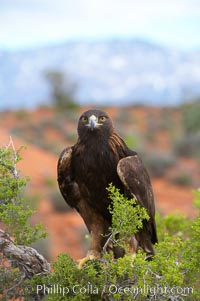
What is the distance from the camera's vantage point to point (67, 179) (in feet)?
21.6

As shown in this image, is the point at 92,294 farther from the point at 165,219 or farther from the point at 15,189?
the point at 165,219

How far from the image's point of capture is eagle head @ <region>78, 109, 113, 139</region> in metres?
6.27

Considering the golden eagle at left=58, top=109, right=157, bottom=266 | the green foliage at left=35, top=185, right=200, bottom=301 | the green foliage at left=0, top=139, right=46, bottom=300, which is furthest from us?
the golden eagle at left=58, top=109, right=157, bottom=266

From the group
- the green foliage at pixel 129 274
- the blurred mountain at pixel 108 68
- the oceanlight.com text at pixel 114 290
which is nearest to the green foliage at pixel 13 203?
the green foliage at pixel 129 274

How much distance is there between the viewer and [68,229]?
18.1 m

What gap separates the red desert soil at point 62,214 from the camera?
16.8 metres

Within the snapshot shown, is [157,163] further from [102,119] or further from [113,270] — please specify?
[113,270]

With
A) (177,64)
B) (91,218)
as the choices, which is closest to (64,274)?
(91,218)

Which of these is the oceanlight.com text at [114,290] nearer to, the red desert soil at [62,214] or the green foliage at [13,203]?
the green foliage at [13,203]

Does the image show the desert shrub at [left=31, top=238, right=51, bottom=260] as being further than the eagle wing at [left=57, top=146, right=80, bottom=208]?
Yes

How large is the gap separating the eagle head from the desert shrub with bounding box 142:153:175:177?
20.0 metres

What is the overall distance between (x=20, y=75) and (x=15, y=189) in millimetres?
117909

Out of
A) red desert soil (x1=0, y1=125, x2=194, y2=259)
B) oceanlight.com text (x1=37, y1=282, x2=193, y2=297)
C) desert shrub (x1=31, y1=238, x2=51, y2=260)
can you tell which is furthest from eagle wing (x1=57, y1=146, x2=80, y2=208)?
desert shrub (x1=31, y1=238, x2=51, y2=260)

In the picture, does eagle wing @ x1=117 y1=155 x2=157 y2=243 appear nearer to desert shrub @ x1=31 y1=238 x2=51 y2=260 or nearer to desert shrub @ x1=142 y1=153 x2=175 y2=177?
desert shrub @ x1=31 y1=238 x2=51 y2=260
